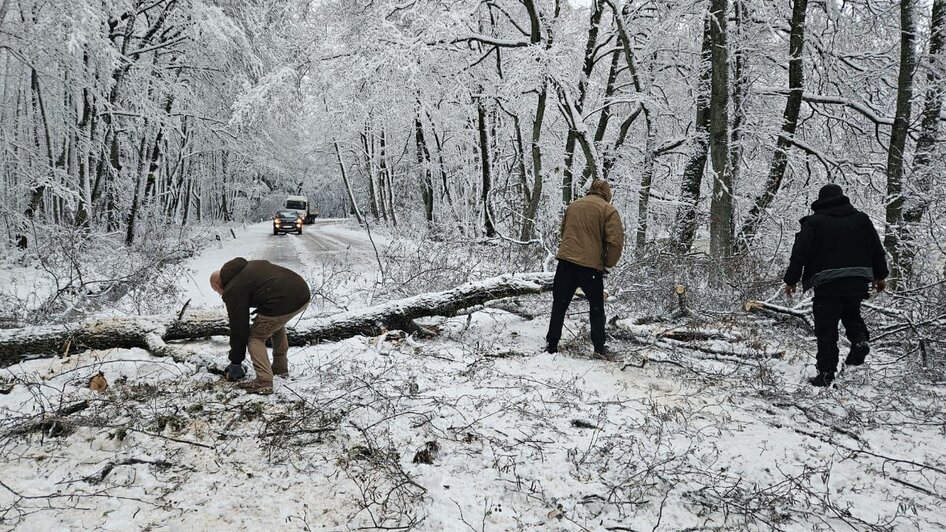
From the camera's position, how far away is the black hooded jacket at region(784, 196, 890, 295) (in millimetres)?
4438

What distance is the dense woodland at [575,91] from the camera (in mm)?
8234

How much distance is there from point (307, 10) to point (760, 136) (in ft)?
38.0

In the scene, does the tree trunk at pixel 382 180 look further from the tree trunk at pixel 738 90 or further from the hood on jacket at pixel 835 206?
the hood on jacket at pixel 835 206

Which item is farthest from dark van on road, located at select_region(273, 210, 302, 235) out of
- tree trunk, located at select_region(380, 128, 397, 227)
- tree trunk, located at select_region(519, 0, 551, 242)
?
tree trunk, located at select_region(519, 0, 551, 242)

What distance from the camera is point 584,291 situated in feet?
17.2

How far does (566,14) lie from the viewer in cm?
1499

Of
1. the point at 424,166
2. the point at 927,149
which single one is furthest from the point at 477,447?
the point at 424,166

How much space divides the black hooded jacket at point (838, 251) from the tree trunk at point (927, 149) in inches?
162

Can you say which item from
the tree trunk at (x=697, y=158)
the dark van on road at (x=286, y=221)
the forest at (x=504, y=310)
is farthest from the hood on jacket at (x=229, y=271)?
the dark van on road at (x=286, y=221)

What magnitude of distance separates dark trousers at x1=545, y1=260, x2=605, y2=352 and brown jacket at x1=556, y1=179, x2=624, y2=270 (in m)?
0.11

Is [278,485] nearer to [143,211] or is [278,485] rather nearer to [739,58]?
[739,58]

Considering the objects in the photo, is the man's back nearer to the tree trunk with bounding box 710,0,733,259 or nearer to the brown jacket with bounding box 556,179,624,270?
the brown jacket with bounding box 556,179,624,270

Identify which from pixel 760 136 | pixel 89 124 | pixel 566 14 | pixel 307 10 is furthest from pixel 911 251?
pixel 89 124

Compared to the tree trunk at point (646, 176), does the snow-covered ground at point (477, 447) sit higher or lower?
lower
